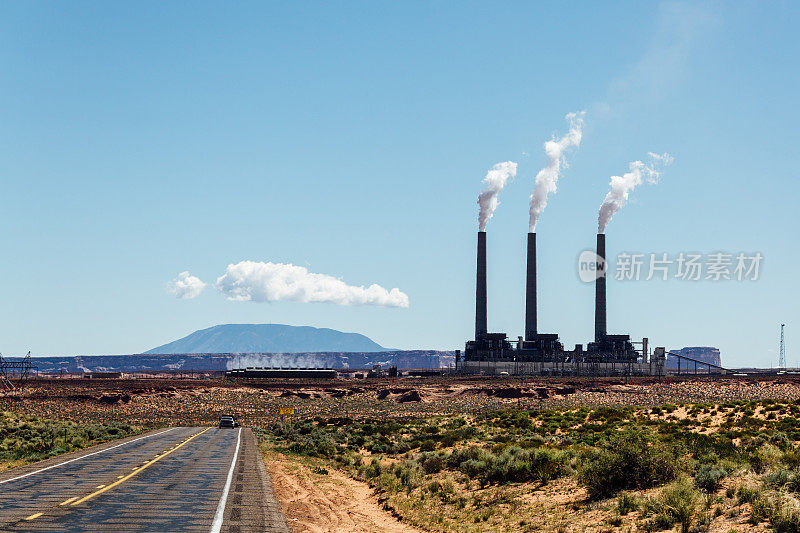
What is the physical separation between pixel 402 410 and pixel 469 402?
15955 mm

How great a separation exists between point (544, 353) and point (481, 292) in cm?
2043

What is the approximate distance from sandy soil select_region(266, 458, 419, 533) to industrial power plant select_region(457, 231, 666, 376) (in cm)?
11383

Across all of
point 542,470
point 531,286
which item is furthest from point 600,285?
point 542,470

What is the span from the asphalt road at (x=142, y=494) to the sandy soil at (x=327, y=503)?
0.60 m

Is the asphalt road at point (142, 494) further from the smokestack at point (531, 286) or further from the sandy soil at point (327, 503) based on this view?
the smokestack at point (531, 286)

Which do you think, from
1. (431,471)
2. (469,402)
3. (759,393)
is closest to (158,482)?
(431,471)

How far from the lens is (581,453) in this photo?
26.5m

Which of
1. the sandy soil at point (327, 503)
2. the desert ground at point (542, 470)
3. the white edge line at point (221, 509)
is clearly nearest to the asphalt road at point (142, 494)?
the white edge line at point (221, 509)

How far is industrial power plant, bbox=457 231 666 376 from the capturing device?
145m

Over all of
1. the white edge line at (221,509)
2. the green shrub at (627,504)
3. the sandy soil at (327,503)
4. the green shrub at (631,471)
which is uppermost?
the green shrub at (631,471)

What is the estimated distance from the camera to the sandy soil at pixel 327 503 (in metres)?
18.9

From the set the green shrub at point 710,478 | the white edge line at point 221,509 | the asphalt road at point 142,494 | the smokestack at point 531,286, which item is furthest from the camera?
the smokestack at point 531,286

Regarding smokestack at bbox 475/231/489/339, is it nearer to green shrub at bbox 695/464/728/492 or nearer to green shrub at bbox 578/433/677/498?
green shrub at bbox 578/433/677/498

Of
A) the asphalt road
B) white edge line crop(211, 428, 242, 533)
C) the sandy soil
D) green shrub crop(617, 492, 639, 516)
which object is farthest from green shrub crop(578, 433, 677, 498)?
white edge line crop(211, 428, 242, 533)
